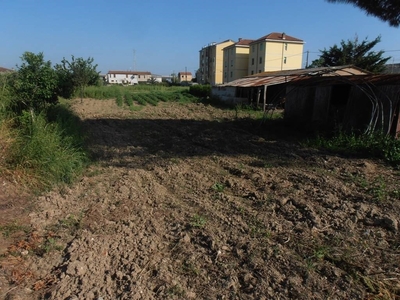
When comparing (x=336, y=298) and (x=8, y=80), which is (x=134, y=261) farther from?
(x=8, y=80)

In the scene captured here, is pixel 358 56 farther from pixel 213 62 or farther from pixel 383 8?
pixel 213 62

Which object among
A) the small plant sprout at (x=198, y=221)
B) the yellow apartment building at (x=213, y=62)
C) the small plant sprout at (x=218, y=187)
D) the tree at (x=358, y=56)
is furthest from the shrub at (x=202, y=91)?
the yellow apartment building at (x=213, y=62)

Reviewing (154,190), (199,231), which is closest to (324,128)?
(154,190)

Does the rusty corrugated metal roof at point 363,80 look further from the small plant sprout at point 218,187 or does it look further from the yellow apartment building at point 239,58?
the yellow apartment building at point 239,58

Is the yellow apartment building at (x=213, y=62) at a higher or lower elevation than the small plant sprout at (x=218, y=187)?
higher

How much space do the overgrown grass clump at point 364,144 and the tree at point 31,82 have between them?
7.33 metres

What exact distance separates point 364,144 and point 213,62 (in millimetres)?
60313

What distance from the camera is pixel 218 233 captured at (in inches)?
150

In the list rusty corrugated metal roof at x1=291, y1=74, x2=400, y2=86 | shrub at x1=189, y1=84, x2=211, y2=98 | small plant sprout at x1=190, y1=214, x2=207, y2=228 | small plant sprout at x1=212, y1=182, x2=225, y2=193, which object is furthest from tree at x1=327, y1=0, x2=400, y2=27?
shrub at x1=189, y1=84, x2=211, y2=98

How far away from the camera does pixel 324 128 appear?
10.4 metres

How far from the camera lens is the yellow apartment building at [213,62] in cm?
6320

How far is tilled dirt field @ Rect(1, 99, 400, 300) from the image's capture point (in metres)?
2.90

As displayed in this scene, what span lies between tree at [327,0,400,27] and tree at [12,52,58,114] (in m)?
7.56

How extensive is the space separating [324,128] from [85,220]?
8.63 m
